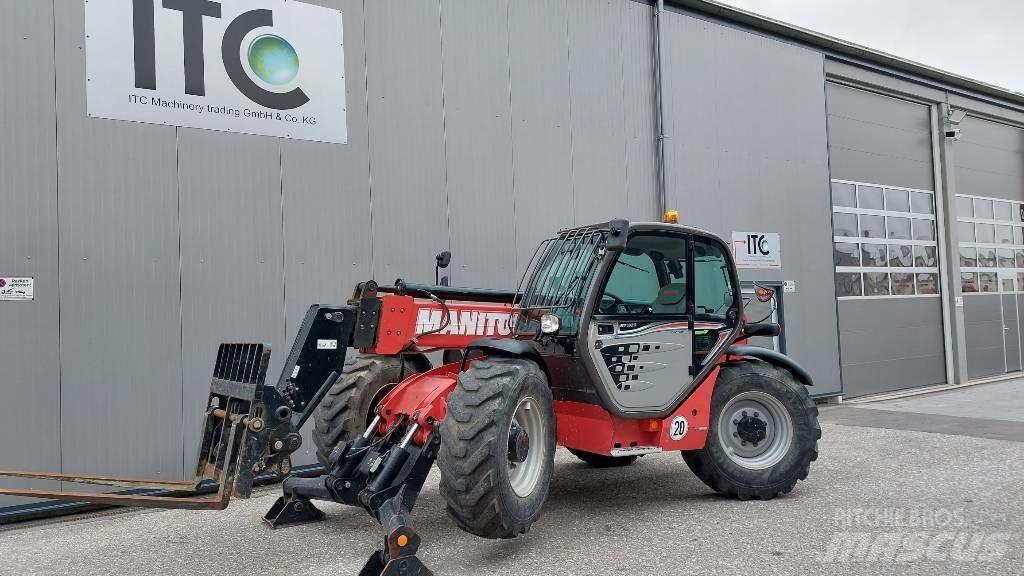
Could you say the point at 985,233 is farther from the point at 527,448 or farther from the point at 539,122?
the point at 527,448

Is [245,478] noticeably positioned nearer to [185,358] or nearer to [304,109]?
[185,358]

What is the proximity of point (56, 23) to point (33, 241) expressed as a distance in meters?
1.98

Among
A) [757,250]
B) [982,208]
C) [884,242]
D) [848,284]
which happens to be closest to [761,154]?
[757,250]

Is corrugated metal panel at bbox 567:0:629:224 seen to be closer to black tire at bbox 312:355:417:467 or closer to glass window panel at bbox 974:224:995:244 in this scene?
black tire at bbox 312:355:417:467

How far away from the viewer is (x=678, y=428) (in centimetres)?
605

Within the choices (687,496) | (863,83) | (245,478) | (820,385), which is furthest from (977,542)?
(863,83)

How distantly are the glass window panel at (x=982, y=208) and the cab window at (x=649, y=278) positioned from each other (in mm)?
14240

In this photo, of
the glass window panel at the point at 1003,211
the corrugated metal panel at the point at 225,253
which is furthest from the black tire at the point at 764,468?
the glass window panel at the point at 1003,211

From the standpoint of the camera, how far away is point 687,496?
6574mm

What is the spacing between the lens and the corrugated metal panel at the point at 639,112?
11023mm

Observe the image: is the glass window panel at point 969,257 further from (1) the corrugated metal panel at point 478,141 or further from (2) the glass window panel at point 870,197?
(1) the corrugated metal panel at point 478,141

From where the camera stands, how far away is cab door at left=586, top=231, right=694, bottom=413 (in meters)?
5.73

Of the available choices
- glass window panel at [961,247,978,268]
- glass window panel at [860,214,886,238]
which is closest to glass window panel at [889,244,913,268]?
glass window panel at [860,214,886,238]

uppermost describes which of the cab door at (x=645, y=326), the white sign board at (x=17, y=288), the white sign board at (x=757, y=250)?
the white sign board at (x=757, y=250)
